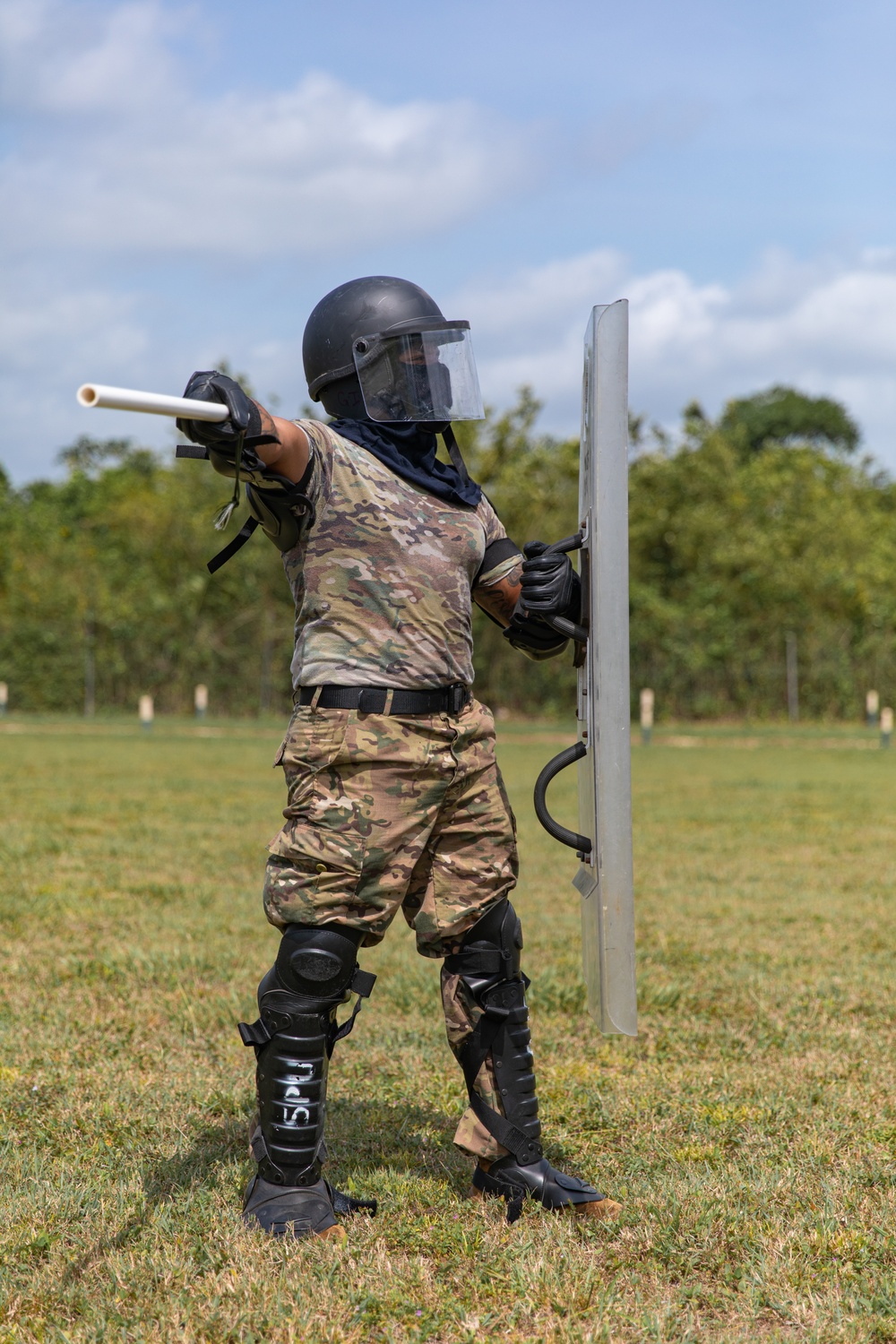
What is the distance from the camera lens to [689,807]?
12.8 meters

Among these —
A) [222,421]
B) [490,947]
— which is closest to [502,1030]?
[490,947]

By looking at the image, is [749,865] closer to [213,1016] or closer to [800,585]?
[213,1016]

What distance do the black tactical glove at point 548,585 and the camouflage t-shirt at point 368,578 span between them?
0.72ft

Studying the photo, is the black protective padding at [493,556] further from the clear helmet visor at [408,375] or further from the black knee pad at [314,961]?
the black knee pad at [314,961]

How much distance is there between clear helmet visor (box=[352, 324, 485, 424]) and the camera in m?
3.01

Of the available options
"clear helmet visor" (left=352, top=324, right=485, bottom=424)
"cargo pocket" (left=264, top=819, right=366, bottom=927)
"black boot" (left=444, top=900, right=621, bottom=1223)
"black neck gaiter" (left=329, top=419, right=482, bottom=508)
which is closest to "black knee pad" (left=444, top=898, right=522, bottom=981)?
"black boot" (left=444, top=900, right=621, bottom=1223)

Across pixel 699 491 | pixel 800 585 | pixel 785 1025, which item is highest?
pixel 699 491

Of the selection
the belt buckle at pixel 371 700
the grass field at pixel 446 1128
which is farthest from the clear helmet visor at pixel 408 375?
the grass field at pixel 446 1128

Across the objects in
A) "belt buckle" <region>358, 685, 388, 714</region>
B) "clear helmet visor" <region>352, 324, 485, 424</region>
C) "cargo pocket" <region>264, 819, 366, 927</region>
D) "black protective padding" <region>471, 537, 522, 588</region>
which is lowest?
"cargo pocket" <region>264, 819, 366, 927</region>

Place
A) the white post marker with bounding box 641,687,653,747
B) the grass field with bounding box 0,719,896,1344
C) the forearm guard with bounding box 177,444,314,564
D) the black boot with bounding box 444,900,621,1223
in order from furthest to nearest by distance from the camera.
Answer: the white post marker with bounding box 641,687,653,747 → the black boot with bounding box 444,900,621,1223 → the forearm guard with bounding box 177,444,314,564 → the grass field with bounding box 0,719,896,1344

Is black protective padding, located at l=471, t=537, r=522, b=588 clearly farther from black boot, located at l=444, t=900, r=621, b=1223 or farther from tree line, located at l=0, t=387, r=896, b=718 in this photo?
tree line, located at l=0, t=387, r=896, b=718

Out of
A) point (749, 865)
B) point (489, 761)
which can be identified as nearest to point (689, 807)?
point (749, 865)

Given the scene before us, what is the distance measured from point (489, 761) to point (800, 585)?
29.8 metres

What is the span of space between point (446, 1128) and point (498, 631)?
26.0 m
